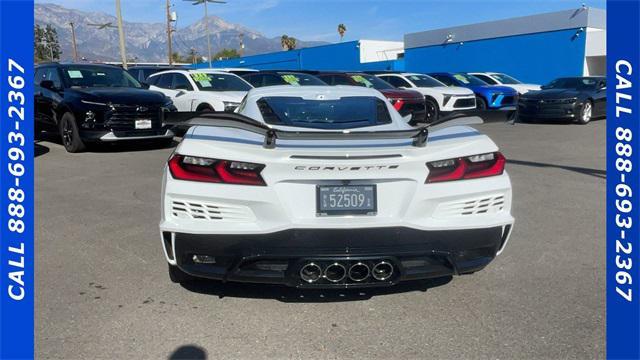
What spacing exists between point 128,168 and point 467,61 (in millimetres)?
27716

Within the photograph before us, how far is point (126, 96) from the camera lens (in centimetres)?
895

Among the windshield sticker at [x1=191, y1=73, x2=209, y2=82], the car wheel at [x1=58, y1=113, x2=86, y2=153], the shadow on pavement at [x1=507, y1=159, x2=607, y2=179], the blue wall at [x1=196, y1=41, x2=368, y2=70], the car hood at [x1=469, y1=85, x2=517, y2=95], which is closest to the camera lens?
the shadow on pavement at [x1=507, y1=159, x2=607, y2=179]

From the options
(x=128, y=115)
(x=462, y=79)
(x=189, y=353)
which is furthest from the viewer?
(x=462, y=79)

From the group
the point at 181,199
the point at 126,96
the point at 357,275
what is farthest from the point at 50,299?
the point at 126,96

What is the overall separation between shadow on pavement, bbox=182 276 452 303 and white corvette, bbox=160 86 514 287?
1.75 feet

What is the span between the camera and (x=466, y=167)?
2916 millimetres

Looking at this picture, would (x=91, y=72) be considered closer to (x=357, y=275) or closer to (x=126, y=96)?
(x=126, y=96)

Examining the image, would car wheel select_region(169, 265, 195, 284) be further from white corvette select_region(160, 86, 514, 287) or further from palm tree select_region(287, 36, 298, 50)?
palm tree select_region(287, 36, 298, 50)

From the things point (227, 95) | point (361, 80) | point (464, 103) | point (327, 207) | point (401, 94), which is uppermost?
point (361, 80)

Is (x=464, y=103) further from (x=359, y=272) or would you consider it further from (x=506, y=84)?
(x=359, y=272)

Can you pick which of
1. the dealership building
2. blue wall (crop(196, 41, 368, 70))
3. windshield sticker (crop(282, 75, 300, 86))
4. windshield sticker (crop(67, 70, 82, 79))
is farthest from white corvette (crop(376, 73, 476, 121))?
blue wall (crop(196, 41, 368, 70))

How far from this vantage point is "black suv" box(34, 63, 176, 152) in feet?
28.6

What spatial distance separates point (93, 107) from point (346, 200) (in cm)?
731

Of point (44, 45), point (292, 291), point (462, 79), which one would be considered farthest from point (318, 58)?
point (44, 45)
